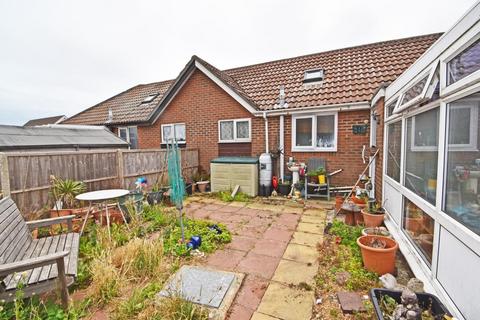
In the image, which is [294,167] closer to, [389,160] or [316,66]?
[389,160]

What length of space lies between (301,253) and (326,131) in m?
4.72

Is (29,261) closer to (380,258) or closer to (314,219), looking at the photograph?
(380,258)

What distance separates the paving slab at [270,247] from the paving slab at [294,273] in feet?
0.94

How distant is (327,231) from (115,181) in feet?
18.1

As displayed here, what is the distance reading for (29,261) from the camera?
6.45 feet

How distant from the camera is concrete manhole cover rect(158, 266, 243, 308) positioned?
243cm

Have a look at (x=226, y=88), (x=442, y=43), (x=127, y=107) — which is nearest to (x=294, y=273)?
(x=442, y=43)

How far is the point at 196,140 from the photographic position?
9195 mm

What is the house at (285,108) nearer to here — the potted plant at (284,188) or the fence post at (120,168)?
the potted plant at (284,188)

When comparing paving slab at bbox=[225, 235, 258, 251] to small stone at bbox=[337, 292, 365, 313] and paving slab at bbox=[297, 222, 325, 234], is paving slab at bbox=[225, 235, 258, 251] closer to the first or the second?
paving slab at bbox=[297, 222, 325, 234]

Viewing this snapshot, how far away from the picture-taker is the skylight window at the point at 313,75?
7918mm

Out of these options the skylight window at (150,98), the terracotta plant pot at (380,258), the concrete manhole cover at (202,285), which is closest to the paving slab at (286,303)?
A: the concrete manhole cover at (202,285)

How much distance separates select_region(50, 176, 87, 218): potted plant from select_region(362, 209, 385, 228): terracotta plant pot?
603 cm

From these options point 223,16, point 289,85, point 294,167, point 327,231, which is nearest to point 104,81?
point 223,16
